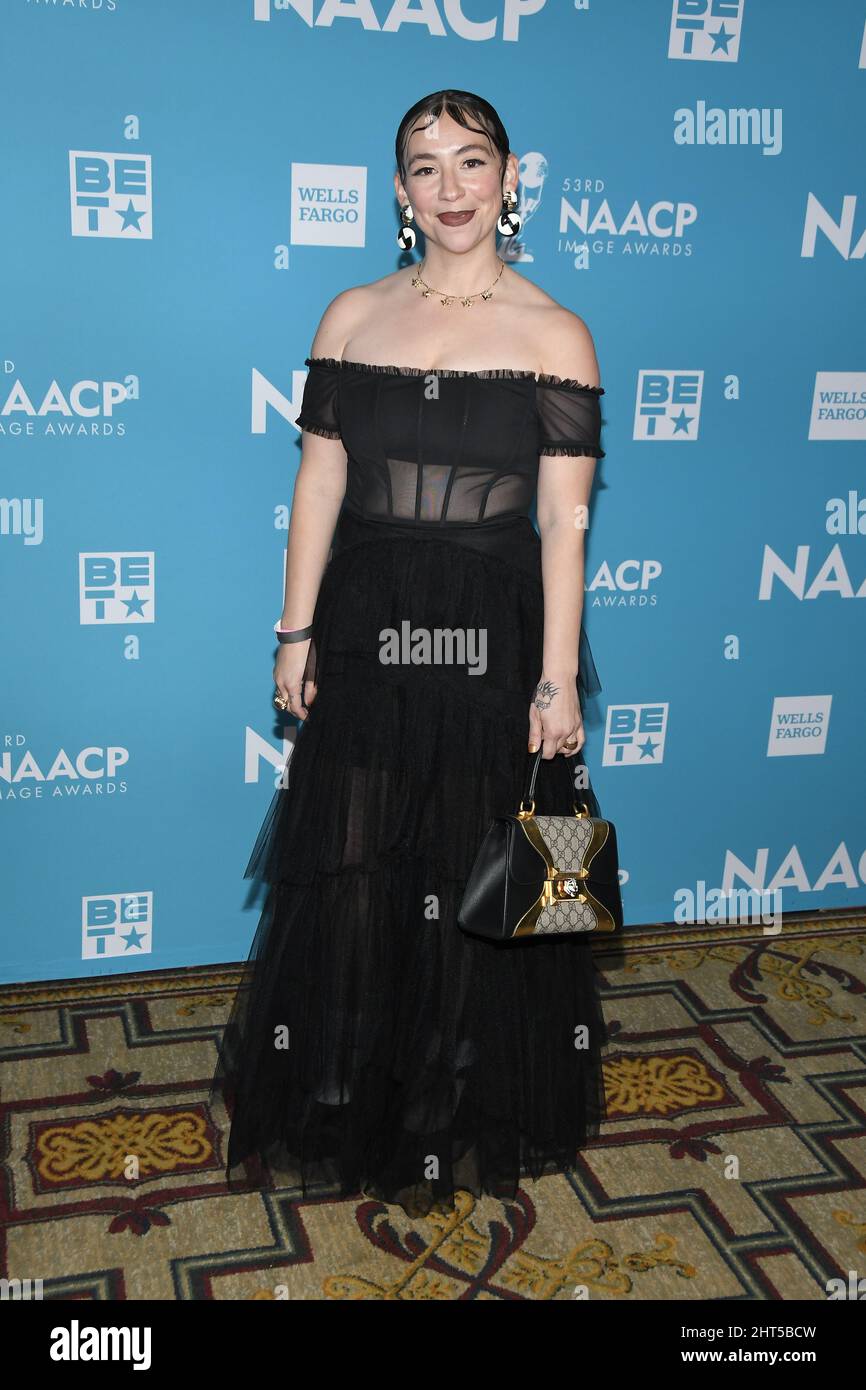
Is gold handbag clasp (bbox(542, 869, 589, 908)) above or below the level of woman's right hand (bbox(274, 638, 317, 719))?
below

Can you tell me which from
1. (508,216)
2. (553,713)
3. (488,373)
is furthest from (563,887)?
(508,216)

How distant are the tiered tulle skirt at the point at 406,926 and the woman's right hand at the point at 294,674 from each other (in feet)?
0.10

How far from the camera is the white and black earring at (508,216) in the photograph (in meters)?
2.70

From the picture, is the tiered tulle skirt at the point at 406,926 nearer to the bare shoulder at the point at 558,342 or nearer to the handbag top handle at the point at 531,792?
the handbag top handle at the point at 531,792

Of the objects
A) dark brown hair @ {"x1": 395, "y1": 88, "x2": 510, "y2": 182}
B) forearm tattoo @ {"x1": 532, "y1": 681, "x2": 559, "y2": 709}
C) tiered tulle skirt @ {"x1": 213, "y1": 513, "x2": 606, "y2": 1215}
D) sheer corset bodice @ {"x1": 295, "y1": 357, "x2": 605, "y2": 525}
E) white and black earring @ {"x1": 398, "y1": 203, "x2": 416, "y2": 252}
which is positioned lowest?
tiered tulle skirt @ {"x1": 213, "y1": 513, "x2": 606, "y2": 1215}

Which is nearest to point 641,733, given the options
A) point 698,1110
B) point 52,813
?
point 698,1110

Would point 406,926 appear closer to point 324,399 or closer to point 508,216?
point 324,399

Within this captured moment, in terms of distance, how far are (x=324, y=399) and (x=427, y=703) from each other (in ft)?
2.24

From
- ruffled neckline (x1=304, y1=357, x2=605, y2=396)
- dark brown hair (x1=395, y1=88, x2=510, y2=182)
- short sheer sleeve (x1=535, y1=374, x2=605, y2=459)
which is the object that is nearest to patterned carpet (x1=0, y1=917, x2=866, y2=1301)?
short sheer sleeve (x1=535, y1=374, x2=605, y2=459)

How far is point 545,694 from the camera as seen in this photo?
9.23 feet

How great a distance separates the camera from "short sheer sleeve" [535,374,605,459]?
273 centimetres

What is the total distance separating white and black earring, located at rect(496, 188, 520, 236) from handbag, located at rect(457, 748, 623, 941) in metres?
1.12

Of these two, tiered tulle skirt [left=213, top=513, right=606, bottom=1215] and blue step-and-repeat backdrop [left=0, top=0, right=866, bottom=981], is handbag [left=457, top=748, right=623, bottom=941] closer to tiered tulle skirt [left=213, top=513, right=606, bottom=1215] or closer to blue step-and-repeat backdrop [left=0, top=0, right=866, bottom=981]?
tiered tulle skirt [left=213, top=513, right=606, bottom=1215]

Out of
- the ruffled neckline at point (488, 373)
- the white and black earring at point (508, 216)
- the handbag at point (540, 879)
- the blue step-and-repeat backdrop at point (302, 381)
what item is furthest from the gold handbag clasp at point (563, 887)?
the white and black earring at point (508, 216)
